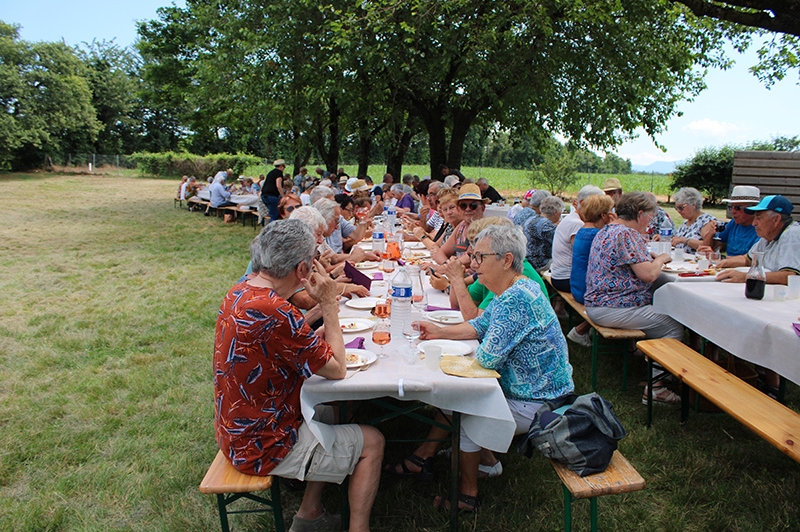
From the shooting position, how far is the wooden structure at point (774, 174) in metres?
12.3

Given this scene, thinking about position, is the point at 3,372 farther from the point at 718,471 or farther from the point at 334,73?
the point at 334,73

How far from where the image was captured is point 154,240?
12445mm

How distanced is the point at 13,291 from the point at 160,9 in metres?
22.7

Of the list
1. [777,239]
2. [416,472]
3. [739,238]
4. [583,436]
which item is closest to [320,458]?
[416,472]

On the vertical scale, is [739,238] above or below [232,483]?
above

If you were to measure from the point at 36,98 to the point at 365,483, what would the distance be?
45.4 meters

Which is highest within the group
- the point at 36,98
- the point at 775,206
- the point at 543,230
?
the point at 36,98

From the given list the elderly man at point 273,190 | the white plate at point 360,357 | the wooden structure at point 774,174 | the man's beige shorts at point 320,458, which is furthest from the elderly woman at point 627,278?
the wooden structure at point 774,174

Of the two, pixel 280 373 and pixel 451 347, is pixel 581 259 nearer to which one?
pixel 451 347

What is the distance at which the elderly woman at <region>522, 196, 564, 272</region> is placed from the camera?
20.6 ft

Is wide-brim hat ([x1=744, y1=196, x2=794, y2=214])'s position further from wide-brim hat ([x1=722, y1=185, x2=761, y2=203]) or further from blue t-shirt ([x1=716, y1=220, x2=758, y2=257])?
blue t-shirt ([x1=716, y1=220, x2=758, y2=257])

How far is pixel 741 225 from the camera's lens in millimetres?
5574

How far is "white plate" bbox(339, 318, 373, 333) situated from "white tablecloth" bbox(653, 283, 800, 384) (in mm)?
2301

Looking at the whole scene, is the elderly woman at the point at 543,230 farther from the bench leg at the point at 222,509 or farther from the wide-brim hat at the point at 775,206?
the bench leg at the point at 222,509
